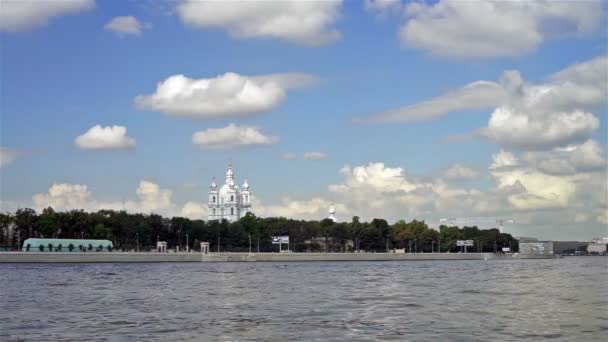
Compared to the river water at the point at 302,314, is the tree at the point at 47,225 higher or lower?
higher

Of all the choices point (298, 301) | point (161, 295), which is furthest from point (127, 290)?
point (298, 301)

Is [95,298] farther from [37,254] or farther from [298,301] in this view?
[37,254]

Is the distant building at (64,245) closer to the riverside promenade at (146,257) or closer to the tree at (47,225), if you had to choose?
the tree at (47,225)

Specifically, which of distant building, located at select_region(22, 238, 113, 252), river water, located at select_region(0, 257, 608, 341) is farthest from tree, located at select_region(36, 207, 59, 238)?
river water, located at select_region(0, 257, 608, 341)

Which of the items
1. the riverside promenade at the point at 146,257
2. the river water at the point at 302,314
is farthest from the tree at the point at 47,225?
the river water at the point at 302,314

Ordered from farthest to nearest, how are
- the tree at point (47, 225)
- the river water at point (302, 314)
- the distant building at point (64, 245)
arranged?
1. the tree at point (47, 225)
2. the distant building at point (64, 245)
3. the river water at point (302, 314)

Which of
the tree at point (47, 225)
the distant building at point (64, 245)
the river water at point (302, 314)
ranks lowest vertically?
the river water at point (302, 314)

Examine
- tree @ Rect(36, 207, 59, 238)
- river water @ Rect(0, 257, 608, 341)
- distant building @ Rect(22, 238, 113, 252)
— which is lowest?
river water @ Rect(0, 257, 608, 341)

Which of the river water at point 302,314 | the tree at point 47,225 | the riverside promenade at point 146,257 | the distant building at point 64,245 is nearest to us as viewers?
the river water at point 302,314

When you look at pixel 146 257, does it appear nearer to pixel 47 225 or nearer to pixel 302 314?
pixel 47 225

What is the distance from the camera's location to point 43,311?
43094mm

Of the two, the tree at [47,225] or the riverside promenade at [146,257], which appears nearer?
the riverside promenade at [146,257]

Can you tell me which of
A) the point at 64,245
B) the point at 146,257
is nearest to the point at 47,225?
the point at 64,245

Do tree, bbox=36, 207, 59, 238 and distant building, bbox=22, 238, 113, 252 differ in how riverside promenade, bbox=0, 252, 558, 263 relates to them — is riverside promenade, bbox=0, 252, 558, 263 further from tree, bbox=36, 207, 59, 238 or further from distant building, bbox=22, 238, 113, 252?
tree, bbox=36, 207, 59, 238
